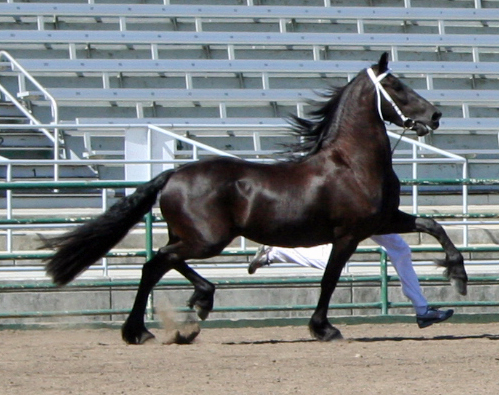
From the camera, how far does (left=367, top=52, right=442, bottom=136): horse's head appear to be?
6.86 meters

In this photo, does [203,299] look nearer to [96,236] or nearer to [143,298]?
[143,298]

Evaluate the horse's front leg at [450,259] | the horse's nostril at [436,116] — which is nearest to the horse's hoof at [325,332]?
the horse's front leg at [450,259]

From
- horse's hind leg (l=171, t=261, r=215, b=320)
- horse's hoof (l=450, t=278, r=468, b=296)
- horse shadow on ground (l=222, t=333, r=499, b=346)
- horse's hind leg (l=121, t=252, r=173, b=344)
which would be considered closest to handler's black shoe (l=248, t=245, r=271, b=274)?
horse shadow on ground (l=222, t=333, r=499, b=346)

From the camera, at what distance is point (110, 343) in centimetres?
710

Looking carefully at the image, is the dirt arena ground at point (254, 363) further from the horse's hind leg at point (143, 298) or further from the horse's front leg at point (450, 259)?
A: the horse's front leg at point (450, 259)

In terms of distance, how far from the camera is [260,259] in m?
8.04

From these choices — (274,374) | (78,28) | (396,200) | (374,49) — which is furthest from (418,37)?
(274,374)

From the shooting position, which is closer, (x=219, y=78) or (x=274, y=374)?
(x=274, y=374)

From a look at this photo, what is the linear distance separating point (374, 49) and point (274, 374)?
33.0ft

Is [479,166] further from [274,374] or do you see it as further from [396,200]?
[274,374]

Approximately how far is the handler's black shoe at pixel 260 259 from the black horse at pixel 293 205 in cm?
109

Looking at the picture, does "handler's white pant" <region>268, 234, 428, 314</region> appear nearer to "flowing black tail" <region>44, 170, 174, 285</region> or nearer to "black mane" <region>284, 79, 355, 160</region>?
"black mane" <region>284, 79, 355, 160</region>

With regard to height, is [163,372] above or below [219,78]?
below

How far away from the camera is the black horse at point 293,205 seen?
22.3ft
